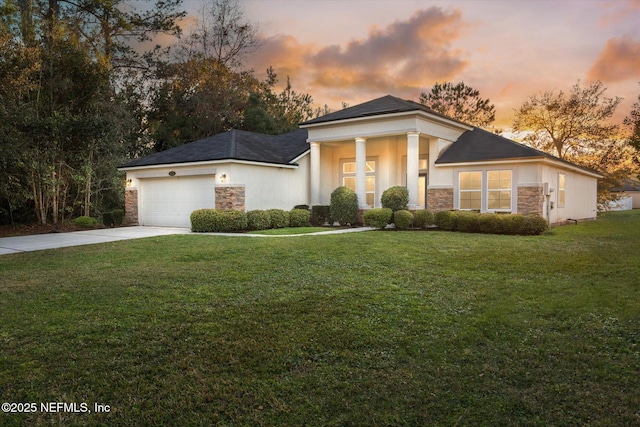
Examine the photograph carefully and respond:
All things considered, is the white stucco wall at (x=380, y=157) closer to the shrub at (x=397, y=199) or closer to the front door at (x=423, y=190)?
the front door at (x=423, y=190)

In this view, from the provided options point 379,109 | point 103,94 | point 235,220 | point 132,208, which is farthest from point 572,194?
point 103,94

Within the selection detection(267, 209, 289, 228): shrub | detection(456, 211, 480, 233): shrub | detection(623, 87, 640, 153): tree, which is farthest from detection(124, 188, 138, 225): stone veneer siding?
detection(623, 87, 640, 153): tree

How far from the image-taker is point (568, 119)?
29500 millimetres

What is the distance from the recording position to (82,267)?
8000 millimetres

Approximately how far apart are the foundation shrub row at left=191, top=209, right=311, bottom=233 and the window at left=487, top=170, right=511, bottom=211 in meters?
8.06

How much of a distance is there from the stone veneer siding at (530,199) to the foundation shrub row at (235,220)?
8.96m

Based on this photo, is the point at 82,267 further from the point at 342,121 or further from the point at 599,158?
the point at 599,158

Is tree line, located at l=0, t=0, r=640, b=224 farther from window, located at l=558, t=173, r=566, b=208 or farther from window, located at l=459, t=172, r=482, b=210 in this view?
window, located at l=459, t=172, r=482, b=210

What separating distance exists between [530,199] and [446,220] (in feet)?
11.1

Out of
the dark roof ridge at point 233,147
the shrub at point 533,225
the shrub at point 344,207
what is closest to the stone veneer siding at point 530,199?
the shrub at point 533,225

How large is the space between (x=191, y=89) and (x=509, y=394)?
29.3 meters

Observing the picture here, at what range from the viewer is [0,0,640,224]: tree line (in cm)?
1505

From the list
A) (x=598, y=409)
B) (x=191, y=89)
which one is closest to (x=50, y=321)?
(x=598, y=409)

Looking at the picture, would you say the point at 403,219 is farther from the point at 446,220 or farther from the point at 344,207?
the point at 344,207
